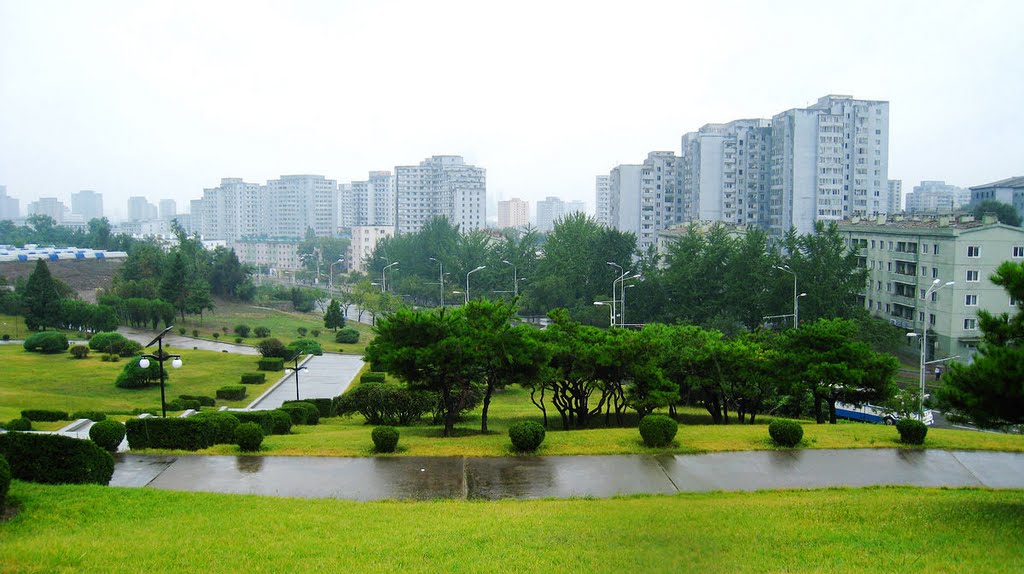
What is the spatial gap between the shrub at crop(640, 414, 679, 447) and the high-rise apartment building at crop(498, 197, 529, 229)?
15599cm

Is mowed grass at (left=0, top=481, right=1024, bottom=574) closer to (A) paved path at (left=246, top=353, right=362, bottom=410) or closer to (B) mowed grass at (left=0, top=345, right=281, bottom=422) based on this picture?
(B) mowed grass at (left=0, top=345, right=281, bottom=422)

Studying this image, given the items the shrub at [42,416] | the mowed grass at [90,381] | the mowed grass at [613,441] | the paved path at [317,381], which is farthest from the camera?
the paved path at [317,381]

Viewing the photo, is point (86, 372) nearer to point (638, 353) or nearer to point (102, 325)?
point (102, 325)

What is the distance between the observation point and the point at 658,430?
14.8 metres

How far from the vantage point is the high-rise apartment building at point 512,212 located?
560ft

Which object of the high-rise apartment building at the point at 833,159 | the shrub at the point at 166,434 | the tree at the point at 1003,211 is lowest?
the shrub at the point at 166,434

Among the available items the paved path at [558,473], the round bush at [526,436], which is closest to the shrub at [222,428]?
the paved path at [558,473]

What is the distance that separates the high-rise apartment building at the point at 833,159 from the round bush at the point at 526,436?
52.3 metres

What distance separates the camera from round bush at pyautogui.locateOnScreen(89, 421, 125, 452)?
1433cm

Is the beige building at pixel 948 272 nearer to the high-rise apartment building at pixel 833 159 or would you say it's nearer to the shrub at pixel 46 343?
the high-rise apartment building at pixel 833 159

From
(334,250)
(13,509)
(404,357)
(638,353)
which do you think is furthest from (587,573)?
(334,250)

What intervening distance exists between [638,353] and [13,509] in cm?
1257

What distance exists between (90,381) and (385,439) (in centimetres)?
1835

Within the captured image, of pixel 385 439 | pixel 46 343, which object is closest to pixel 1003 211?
pixel 385 439
